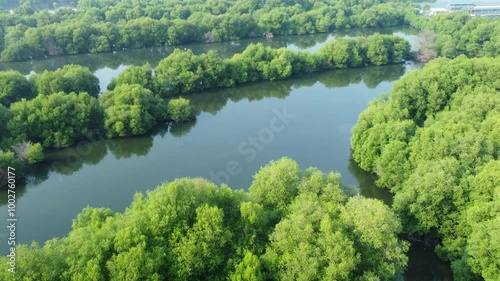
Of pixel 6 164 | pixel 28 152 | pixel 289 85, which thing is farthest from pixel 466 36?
pixel 6 164

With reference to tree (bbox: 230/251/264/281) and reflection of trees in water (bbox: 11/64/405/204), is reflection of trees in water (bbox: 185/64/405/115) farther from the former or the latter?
tree (bbox: 230/251/264/281)

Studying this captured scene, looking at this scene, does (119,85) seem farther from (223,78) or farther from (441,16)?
(441,16)

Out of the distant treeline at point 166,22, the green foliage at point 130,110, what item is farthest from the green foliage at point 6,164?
the distant treeline at point 166,22

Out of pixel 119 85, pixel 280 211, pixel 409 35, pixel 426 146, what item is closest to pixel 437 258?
pixel 426 146

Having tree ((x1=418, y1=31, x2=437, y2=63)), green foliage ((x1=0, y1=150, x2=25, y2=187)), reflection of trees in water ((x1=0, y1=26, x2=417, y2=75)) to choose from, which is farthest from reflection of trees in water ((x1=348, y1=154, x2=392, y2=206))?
reflection of trees in water ((x1=0, y1=26, x2=417, y2=75))

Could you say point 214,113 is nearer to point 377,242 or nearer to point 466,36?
point 377,242

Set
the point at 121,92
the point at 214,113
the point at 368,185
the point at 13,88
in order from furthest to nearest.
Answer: the point at 214,113, the point at 121,92, the point at 13,88, the point at 368,185
